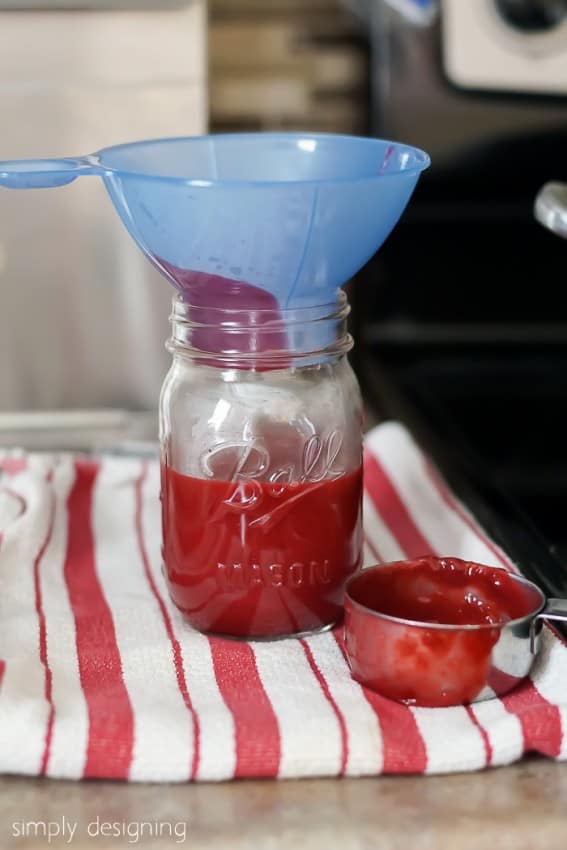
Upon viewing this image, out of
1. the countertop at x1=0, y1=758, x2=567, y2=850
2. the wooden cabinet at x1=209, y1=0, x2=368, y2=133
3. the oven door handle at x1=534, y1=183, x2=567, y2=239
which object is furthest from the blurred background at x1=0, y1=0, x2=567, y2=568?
the countertop at x1=0, y1=758, x2=567, y2=850

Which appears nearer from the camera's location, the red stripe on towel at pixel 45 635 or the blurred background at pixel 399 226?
the red stripe on towel at pixel 45 635

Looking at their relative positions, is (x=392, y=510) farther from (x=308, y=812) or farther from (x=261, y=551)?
(x=308, y=812)

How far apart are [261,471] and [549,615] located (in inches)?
6.3

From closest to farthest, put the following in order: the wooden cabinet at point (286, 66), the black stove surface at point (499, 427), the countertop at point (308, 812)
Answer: the countertop at point (308, 812)
the black stove surface at point (499, 427)
the wooden cabinet at point (286, 66)

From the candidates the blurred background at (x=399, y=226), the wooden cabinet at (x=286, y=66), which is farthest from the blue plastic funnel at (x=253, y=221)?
the wooden cabinet at (x=286, y=66)

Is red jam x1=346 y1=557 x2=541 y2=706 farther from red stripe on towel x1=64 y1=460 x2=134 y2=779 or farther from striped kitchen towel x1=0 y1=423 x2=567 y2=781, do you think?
red stripe on towel x1=64 y1=460 x2=134 y2=779

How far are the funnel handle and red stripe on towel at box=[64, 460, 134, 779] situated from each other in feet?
0.77

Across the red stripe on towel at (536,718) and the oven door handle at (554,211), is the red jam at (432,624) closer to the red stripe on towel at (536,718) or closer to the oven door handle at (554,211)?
the red stripe on towel at (536,718)

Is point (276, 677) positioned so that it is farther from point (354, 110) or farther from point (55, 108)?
point (354, 110)

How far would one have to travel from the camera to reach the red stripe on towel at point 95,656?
1.64ft

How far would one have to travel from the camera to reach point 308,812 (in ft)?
1.56

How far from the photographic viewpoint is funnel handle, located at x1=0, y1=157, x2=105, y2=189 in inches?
21.8

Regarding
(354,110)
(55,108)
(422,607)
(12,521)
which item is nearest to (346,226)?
(422,607)

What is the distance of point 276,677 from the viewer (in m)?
0.57
